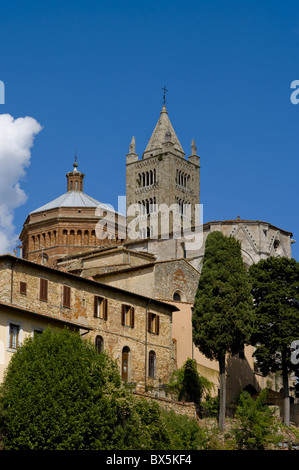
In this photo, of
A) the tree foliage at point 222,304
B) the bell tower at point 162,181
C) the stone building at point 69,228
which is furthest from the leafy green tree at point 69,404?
the bell tower at point 162,181

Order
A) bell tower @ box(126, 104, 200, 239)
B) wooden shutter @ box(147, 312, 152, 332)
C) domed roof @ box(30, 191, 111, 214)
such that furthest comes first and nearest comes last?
bell tower @ box(126, 104, 200, 239)
domed roof @ box(30, 191, 111, 214)
wooden shutter @ box(147, 312, 152, 332)

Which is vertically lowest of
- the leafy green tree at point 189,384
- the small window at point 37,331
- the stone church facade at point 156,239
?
the leafy green tree at point 189,384

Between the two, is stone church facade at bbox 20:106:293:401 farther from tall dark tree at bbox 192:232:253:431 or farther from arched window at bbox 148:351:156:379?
tall dark tree at bbox 192:232:253:431

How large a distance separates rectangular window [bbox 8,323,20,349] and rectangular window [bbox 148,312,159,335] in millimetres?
11466

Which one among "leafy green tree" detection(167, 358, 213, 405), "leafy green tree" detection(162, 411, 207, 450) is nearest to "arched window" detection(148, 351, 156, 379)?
"leafy green tree" detection(167, 358, 213, 405)

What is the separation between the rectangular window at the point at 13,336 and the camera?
133ft

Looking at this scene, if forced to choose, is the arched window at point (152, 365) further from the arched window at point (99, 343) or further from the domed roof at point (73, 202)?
the domed roof at point (73, 202)

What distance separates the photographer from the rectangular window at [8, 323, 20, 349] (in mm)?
40672

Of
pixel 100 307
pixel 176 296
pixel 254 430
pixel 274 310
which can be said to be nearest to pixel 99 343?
pixel 100 307

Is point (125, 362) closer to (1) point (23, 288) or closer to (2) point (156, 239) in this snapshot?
(1) point (23, 288)

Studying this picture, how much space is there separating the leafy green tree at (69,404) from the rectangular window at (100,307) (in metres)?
7.80

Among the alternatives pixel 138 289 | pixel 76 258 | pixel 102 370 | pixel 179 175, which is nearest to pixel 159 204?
pixel 179 175

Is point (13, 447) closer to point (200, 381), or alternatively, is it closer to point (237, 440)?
point (237, 440)
